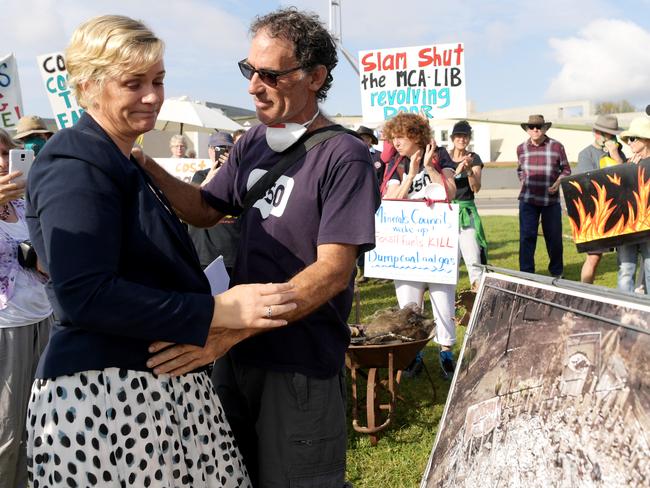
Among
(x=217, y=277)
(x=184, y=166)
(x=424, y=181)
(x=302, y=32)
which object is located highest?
(x=302, y=32)

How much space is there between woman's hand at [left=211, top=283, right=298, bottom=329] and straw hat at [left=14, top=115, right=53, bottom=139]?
4332mm

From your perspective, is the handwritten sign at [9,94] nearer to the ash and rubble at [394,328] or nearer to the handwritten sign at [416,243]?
the handwritten sign at [416,243]

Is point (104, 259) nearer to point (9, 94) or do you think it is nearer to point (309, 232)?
point (309, 232)

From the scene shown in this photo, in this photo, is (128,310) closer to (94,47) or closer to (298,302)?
(298,302)

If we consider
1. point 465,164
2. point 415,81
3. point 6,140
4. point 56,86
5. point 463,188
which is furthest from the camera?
point 463,188

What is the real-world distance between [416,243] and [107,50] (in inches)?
164

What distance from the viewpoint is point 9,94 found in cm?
580

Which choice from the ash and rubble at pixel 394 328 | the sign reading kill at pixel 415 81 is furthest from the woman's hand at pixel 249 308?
the sign reading kill at pixel 415 81

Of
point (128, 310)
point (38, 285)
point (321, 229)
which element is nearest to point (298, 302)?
point (321, 229)

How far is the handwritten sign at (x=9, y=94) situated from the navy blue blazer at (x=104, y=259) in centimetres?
458

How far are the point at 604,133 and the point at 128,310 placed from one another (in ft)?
27.2

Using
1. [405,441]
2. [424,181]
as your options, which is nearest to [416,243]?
[424,181]

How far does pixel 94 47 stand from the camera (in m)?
1.66

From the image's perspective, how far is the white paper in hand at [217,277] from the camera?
7.54 feet
